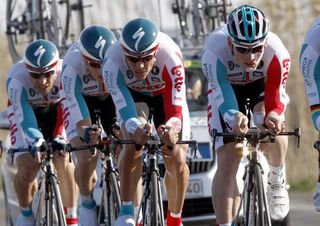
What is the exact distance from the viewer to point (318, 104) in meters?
12.2

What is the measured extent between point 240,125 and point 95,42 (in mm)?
2936

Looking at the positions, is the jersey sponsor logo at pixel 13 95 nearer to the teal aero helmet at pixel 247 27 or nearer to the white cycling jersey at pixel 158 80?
the white cycling jersey at pixel 158 80

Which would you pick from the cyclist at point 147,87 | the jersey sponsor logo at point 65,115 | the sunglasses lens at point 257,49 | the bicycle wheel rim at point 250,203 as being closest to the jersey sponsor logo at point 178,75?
the cyclist at point 147,87

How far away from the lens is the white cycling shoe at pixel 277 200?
13428 mm

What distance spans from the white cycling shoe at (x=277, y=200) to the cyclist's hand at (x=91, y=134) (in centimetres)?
166

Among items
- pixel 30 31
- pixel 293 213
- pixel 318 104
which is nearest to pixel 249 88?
pixel 318 104

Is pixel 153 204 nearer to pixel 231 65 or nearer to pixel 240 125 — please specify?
pixel 240 125

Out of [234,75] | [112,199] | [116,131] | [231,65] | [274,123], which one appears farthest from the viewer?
[116,131]

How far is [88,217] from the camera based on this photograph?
1481cm

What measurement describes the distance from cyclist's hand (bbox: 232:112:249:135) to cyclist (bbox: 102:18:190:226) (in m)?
0.73

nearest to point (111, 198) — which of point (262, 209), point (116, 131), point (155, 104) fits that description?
point (116, 131)

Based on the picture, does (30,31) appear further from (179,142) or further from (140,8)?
(179,142)

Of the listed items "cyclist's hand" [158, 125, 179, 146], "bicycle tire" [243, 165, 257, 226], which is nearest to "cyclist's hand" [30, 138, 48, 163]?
"cyclist's hand" [158, 125, 179, 146]

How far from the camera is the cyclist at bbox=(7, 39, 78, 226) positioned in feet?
49.3
